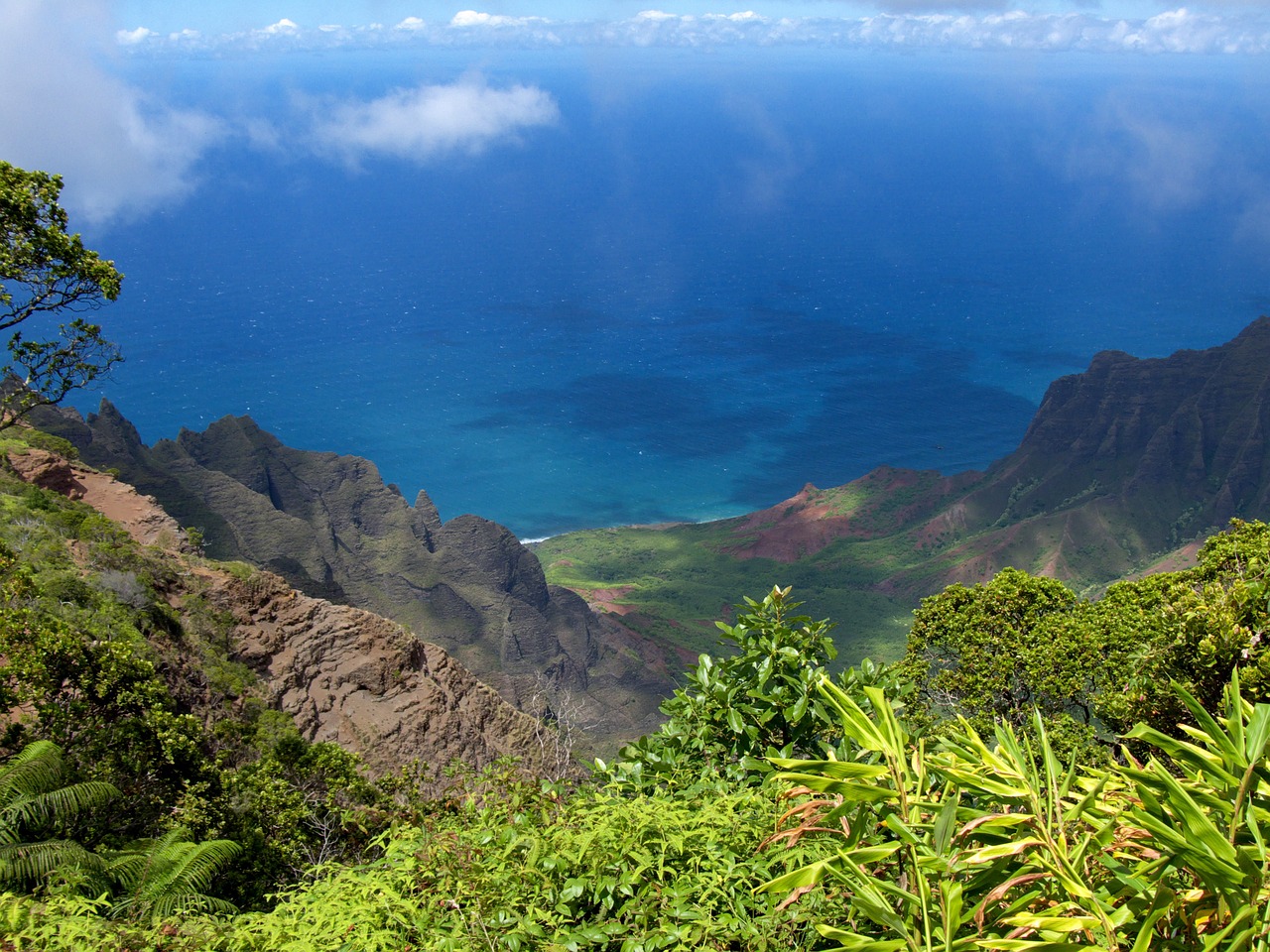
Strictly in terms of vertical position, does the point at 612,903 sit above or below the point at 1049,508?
below

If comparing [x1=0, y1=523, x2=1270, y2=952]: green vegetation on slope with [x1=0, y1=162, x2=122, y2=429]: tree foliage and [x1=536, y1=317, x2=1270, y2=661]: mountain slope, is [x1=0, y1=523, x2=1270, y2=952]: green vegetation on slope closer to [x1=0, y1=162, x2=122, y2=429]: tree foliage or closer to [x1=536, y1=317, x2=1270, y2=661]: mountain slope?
[x1=0, y1=162, x2=122, y2=429]: tree foliage

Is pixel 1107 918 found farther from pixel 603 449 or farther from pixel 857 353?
pixel 857 353

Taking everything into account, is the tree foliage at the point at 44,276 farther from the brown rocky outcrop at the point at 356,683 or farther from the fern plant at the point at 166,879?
the fern plant at the point at 166,879

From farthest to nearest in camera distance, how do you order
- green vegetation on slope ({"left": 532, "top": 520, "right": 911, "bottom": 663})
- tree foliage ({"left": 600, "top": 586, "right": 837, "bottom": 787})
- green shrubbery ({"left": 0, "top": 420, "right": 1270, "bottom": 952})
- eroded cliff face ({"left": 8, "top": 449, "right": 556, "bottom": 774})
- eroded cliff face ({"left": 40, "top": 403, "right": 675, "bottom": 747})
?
green vegetation on slope ({"left": 532, "top": 520, "right": 911, "bottom": 663})
eroded cliff face ({"left": 40, "top": 403, "right": 675, "bottom": 747})
eroded cliff face ({"left": 8, "top": 449, "right": 556, "bottom": 774})
tree foliage ({"left": 600, "top": 586, "right": 837, "bottom": 787})
green shrubbery ({"left": 0, "top": 420, "right": 1270, "bottom": 952})

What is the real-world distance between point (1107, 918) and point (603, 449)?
434ft

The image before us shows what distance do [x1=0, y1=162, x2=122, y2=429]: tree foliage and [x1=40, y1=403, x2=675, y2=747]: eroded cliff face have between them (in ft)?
67.2

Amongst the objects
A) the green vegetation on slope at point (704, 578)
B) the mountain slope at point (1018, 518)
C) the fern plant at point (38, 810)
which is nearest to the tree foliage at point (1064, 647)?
the fern plant at point (38, 810)

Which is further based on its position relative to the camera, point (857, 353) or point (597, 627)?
point (857, 353)

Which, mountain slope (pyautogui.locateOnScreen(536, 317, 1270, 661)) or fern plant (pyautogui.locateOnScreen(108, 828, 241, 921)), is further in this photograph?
mountain slope (pyautogui.locateOnScreen(536, 317, 1270, 661))

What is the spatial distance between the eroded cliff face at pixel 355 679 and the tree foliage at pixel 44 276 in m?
5.35

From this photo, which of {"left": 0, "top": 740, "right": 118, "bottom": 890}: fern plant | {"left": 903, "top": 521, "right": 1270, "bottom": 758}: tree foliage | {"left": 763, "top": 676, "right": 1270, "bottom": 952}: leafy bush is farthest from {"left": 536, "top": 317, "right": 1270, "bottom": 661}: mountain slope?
{"left": 763, "top": 676, "right": 1270, "bottom": 952}: leafy bush

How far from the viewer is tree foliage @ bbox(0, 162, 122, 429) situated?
16.2 meters

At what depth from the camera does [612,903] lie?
19.1ft

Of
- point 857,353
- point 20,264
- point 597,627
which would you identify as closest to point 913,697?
point 20,264
